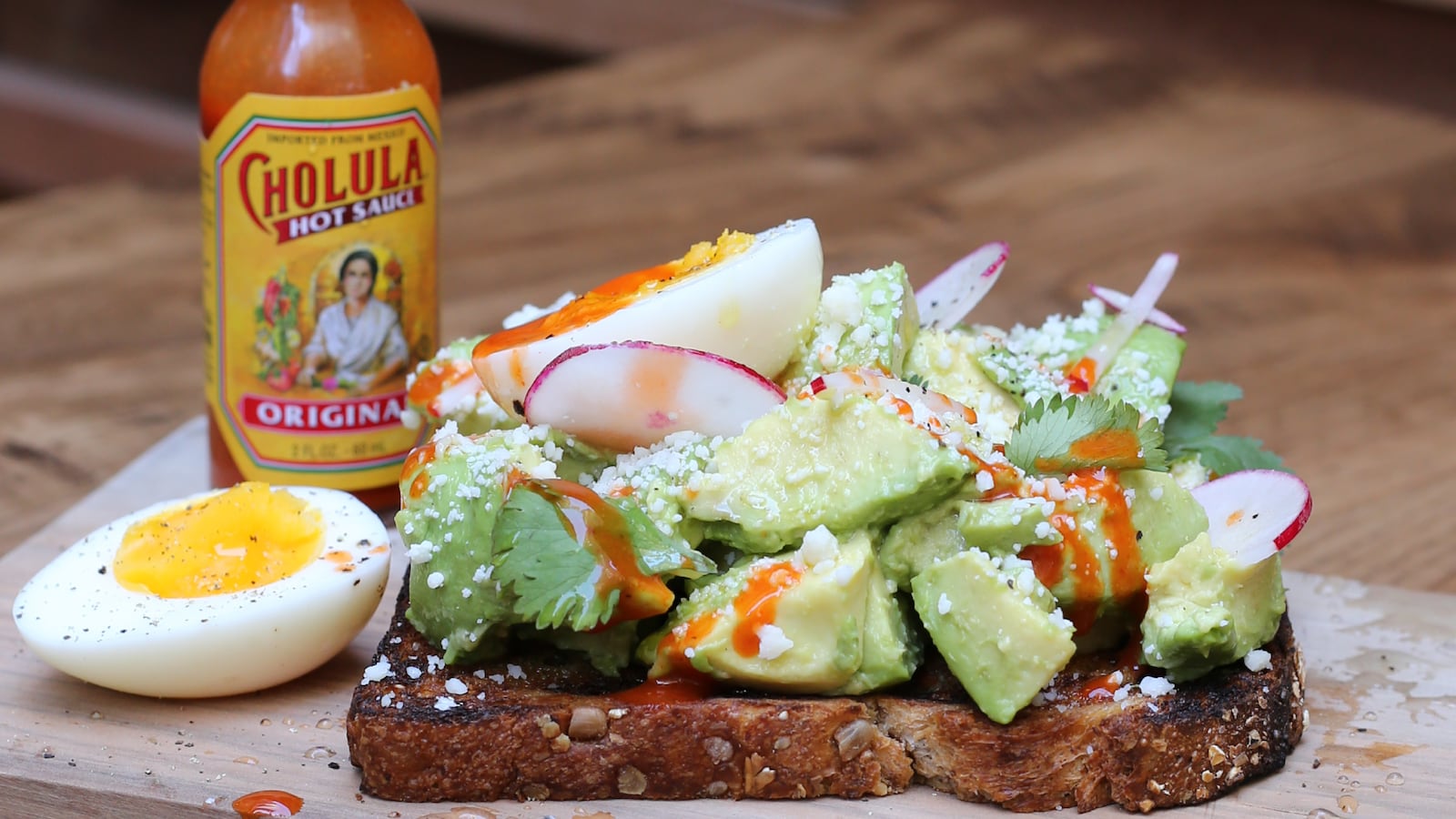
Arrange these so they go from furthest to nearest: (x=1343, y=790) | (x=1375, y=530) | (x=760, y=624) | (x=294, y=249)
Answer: (x=1375, y=530) → (x=294, y=249) → (x=1343, y=790) → (x=760, y=624)

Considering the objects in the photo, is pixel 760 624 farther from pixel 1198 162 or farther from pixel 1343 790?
pixel 1198 162

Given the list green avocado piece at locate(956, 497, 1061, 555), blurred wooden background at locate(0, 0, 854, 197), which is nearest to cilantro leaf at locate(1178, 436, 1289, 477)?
green avocado piece at locate(956, 497, 1061, 555)

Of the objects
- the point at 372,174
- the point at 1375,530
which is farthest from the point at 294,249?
the point at 1375,530

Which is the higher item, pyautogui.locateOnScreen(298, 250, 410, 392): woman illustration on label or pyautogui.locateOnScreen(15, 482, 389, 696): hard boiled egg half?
pyautogui.locateOnScreen(298, 250, 410, 392): woman illustration on label

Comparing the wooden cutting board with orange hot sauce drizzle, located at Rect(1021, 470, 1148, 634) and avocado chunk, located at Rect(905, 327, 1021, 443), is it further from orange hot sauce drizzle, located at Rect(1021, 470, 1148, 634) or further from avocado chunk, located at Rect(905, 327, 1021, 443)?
avocado chunk, located at Rect(905, 327, 1021, 443)

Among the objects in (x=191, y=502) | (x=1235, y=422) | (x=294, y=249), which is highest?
(x=294, y=249)

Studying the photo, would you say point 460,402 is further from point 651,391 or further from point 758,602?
point 758,602

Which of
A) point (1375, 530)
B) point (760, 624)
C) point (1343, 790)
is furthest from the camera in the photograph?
point (1375, 530)
